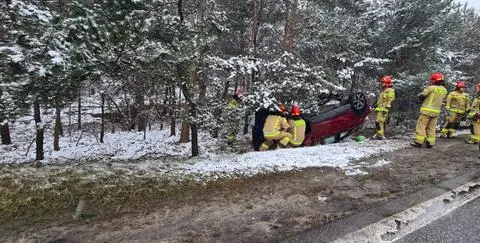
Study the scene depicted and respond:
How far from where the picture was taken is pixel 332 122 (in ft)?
35.0

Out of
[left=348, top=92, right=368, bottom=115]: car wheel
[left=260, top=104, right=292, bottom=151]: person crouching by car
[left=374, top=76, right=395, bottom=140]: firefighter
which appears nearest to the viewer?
[left=260, top=104, right=292, bottom=151]: person crouching by car

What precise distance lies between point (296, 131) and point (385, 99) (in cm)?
264

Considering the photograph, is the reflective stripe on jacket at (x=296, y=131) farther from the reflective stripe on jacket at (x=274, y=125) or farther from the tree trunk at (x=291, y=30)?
the tree trunk at (x=291, y=30)

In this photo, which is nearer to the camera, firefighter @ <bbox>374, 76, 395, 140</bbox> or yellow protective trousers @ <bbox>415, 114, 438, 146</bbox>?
yellow protective trousers @ <bbox>415, 114, 438, 146</bbox>

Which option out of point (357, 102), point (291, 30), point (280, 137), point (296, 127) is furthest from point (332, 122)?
point (291, 30)

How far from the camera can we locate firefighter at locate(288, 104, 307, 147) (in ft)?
31.2

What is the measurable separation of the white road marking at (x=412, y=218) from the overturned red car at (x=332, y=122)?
17.8ft

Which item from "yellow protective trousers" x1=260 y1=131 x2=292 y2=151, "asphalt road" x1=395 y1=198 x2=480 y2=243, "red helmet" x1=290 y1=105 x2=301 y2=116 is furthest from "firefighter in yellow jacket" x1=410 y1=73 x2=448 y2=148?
"asphalt road" x1=395 y1=198 x2=480 y2=243

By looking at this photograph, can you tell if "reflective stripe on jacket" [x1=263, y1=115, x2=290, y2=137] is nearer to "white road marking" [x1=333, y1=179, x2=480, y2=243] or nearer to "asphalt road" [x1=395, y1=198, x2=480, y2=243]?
"white road marking" [x1=333, y1=179, x2=480, y2=243]

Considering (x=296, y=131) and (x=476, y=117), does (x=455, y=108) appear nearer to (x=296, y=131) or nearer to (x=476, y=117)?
(x=476, y=117)

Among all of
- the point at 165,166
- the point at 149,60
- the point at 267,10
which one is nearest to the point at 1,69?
the point at 149,60

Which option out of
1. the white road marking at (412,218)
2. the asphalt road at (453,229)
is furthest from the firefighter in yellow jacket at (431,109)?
the asphalt road at (453,229)

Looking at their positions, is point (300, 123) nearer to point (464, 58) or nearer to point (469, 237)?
point (469, 237)

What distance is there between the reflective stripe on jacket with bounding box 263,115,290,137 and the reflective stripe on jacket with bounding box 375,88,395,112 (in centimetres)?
272
